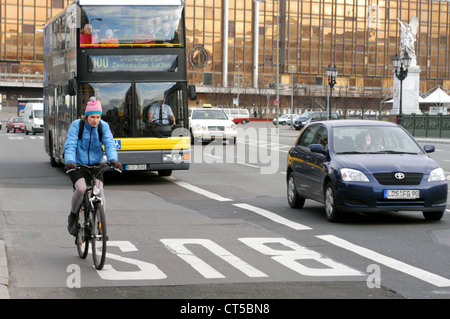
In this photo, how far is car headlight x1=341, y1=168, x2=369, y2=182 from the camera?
12138mm

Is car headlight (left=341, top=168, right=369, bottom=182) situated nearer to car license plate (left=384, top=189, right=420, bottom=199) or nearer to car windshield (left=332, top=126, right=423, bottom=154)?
car license plate (left=384, top=189, right=420, bottom=199)

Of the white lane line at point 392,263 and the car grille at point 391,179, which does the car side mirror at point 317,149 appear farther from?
the white lane line at point 392,263

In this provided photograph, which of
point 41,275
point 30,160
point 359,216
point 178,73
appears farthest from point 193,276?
point 30,160

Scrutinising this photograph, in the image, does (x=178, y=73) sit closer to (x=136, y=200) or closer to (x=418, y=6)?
(x=136, y=200)

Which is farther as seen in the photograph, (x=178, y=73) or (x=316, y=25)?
(x=316, y=25)

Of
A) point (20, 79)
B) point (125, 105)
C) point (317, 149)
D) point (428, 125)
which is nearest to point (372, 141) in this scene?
point (317, 149)

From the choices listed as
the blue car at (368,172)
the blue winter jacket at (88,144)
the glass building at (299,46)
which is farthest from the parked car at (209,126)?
the glass building at (299,46)

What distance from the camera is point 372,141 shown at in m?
13.2

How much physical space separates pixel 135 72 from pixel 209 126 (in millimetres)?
19892

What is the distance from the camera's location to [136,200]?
52.5 ft

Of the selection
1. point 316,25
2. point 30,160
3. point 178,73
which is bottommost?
point 30,160

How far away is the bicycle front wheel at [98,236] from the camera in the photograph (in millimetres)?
8438

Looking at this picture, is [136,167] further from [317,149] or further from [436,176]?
[436,176]
